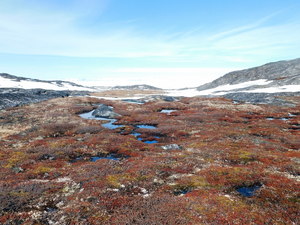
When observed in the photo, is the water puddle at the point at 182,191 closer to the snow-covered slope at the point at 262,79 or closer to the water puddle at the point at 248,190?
the water puddle at the point at 248,190

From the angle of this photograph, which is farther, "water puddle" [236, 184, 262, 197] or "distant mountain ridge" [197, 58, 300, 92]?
"distant mountain ridge" [197, 58, 300, 92]

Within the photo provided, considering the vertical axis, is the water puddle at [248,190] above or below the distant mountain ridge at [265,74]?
below

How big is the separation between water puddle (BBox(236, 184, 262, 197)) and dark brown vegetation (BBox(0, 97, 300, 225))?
0.35 meters

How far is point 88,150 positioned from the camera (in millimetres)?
27406

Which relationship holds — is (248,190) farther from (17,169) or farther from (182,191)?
(17,169)

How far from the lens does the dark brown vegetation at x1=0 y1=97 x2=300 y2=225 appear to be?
42.3 feet

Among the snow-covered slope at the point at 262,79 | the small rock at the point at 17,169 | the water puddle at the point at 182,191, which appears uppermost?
the snow-covered slope at the point at 262,79

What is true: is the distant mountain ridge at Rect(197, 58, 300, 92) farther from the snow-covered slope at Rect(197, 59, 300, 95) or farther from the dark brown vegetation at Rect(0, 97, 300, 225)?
the dark brown vegetation at Rect(0, 97, 300, 225)

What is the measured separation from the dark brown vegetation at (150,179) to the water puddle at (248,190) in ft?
1.16

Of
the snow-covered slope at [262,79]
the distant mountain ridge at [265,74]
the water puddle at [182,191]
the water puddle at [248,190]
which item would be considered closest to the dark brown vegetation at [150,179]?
the water puddle at [182,191]

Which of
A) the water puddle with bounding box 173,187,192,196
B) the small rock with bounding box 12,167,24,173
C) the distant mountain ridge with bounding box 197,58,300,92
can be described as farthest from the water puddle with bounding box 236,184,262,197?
the distant mountain ridge with bounding box 197,58,300,92

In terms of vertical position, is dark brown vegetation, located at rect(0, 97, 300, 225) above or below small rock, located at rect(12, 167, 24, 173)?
above

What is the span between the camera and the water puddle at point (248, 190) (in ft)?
52.0

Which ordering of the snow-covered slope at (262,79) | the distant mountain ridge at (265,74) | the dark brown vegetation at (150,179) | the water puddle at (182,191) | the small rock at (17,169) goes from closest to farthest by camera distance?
the dark brown vegetation at (150,179), the water puddle at (182,191), the small rock at (17,169), the snow-covered slope at (262,79), the distant mountain ridge at (265,74)
